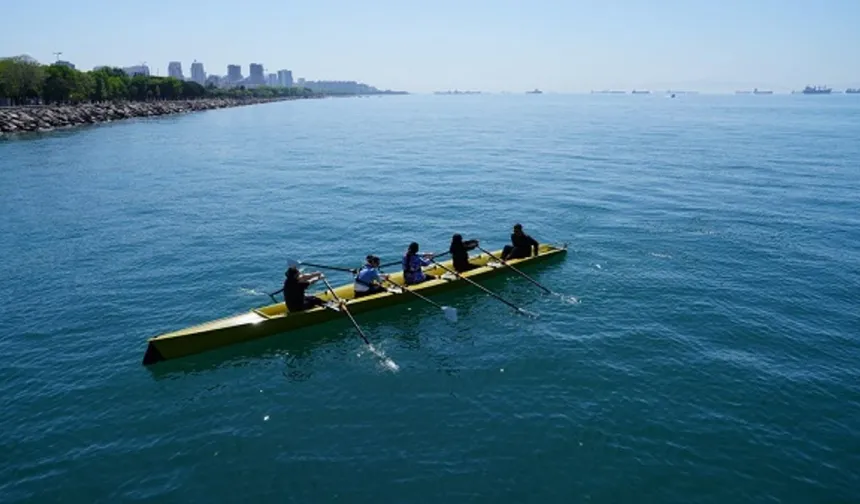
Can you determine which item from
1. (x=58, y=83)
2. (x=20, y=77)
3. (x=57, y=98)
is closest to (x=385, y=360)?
(x=20, y=77)

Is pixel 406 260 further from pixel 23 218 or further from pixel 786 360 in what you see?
pixel 23 218

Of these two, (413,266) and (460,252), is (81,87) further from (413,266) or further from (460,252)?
(413,266)

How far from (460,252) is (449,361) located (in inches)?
284

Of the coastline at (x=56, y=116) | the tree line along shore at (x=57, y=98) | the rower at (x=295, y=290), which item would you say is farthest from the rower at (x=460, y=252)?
the tree line along shore at (x=57, y=98)

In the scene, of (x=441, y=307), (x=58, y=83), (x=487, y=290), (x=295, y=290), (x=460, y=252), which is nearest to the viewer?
(x=295, y=290)

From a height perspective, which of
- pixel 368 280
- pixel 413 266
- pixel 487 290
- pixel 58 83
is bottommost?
pixel 487 290

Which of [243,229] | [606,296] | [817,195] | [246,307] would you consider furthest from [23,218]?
[817,195]

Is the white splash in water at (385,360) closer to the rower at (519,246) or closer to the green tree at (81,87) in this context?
the rower at (519,246)

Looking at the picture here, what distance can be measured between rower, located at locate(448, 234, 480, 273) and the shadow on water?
115 centimetres

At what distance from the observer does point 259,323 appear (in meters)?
19.5

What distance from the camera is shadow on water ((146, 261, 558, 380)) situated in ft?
59.8

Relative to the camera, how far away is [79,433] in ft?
48.8

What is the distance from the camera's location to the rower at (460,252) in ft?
81.4

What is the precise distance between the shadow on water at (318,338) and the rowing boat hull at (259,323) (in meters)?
0.22
